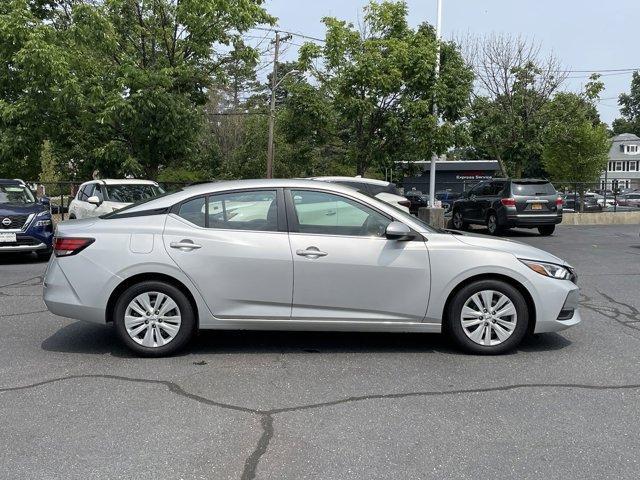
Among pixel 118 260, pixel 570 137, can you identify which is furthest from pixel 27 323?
pixel 570 137

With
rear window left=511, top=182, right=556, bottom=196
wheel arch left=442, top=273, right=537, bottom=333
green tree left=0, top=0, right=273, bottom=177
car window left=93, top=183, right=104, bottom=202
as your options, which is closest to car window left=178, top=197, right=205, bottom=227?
wheel arch left=442, top=273, right=537, bottom=333

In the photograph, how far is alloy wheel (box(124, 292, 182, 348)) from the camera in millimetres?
5438

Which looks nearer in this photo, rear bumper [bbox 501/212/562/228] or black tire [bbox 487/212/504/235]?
rear bumper [bbox 501/212/562/228]

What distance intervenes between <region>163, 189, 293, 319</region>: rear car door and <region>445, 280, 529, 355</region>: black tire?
144cm

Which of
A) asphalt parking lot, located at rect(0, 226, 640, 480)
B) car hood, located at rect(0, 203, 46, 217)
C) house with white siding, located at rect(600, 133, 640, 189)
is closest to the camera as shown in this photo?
asphalt parking lot, located at rect(0, 226, 640, 480)

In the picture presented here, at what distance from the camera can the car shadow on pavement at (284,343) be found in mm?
5777

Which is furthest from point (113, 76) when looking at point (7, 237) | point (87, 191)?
point (7, 237)

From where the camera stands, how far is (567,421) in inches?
162

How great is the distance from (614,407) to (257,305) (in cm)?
284

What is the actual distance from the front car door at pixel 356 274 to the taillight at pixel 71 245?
176 centimetres

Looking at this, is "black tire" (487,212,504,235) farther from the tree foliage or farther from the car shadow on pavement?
the car shadow on pavement

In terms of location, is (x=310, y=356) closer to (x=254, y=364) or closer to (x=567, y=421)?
(x=254, y=364)

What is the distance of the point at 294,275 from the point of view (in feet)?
17.7

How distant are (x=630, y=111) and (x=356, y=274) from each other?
113 metres
